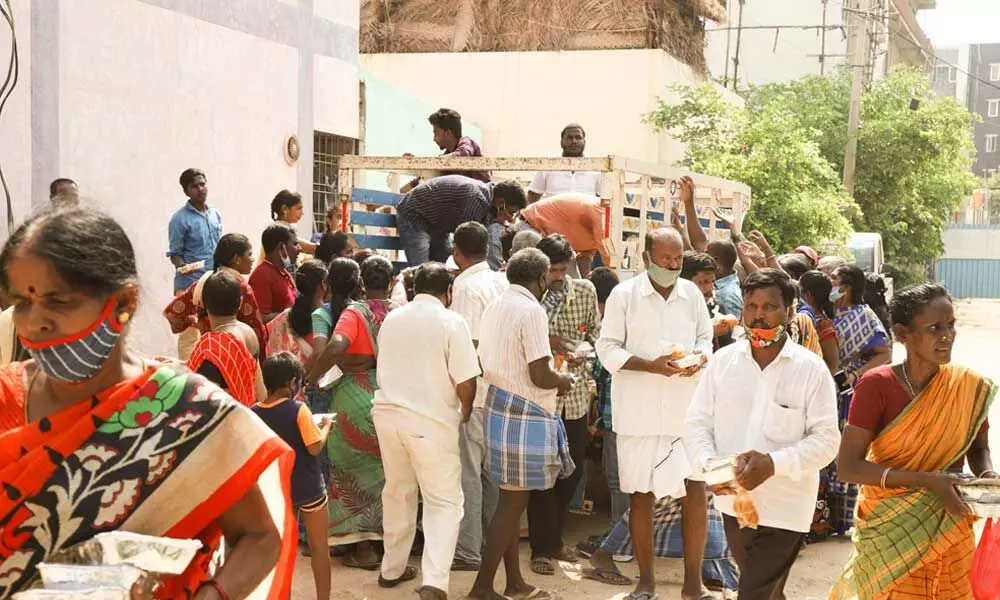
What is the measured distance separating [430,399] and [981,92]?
84.4 meters

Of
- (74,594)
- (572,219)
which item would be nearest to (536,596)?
(572,219)

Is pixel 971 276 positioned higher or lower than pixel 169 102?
lower

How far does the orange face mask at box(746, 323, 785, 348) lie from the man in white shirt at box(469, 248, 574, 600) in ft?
5.68

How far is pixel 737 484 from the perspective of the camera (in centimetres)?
454

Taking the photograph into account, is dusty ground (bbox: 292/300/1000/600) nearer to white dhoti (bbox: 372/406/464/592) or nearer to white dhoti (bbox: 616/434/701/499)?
white dhoti (bbox: 372/406/464/592)

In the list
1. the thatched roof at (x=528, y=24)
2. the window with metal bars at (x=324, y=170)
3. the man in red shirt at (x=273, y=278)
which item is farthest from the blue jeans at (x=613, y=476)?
the thatched roof at (x=528, y=24)

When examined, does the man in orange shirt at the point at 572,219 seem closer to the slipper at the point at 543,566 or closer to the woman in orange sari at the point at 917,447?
the slipper at the point at 543,566

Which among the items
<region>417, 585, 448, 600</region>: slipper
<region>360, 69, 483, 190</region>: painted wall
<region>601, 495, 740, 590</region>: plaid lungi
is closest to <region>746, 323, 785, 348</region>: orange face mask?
<region>601, 495, 740, 590</region>: plaid lungi

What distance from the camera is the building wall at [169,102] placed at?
8.88 metres

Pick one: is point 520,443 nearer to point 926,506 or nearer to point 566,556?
point 566,556

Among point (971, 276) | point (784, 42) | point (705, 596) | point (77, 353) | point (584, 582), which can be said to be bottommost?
point (971, 276)

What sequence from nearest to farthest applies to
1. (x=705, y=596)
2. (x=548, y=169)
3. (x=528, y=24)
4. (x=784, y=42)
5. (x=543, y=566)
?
(x=705, y=596) < (x=543, y=566) < (x=548, y=169) < (x=528, y=24) < (x=784, y=42)

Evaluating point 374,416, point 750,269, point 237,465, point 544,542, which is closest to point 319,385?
point 374,416

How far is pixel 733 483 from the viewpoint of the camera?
4543 millimetres
